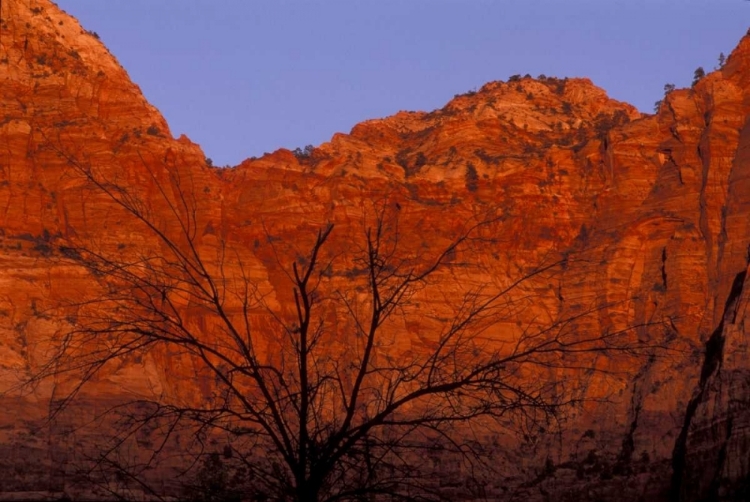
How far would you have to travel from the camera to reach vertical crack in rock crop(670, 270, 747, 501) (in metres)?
39.9

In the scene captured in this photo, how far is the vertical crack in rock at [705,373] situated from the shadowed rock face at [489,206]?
0.15 m

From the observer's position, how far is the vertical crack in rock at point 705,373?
1571 inches

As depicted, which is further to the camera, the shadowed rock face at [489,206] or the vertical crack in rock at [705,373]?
the shadowed rock face at [489,206]

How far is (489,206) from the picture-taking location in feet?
176

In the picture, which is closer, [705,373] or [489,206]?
[705,373]

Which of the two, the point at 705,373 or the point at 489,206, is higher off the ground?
the point at 489,206

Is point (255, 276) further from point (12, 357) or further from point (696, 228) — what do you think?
point (696, 228)

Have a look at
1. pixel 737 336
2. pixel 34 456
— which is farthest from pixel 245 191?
pixel 737 336

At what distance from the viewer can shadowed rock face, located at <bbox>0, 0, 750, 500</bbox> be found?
43.7 meters

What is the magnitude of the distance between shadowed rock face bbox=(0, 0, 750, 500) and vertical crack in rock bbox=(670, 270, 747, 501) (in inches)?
5.7

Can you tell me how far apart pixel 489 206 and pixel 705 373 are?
1413 cm

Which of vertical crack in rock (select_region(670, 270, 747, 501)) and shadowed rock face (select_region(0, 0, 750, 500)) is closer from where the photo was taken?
vertical crack in rock (select_region(670, 270, 747, 501))

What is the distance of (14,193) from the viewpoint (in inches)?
2062

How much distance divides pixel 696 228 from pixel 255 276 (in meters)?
20.6
